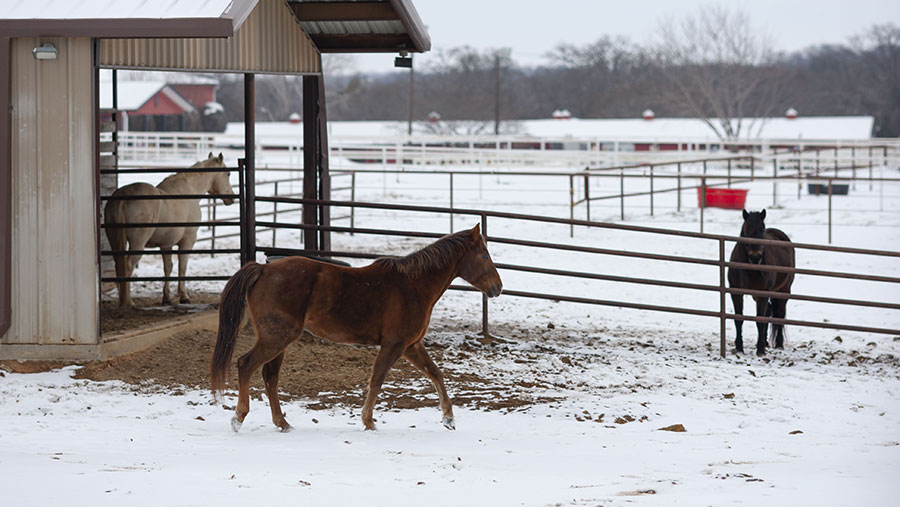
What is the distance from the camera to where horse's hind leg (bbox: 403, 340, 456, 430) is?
5.99 metres

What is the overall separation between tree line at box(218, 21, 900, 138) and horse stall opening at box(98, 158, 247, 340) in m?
38.6

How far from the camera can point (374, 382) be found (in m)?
5.93

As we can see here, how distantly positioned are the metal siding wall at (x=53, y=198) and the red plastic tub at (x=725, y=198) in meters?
14.0

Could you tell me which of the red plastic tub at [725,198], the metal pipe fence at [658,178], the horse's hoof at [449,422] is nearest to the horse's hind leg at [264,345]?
the horse's hoof at [449,422]

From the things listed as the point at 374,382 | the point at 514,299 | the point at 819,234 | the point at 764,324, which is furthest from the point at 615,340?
the point at 819,234

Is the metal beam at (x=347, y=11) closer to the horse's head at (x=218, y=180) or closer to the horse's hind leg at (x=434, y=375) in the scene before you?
the horse's head at (x=218, y=180)

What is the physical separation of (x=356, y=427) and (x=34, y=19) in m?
3.54

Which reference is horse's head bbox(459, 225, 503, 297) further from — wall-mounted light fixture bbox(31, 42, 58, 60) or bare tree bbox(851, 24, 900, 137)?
bare tree bbox(851, 24, 900, 137)

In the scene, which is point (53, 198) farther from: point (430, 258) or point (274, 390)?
point (430, 258)

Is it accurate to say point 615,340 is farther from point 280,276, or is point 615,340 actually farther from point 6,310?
point 6,310

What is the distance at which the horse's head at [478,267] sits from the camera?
625 centimetres

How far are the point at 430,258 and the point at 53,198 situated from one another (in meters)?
2.91

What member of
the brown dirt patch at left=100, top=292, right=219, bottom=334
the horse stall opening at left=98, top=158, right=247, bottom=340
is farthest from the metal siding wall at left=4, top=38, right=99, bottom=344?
the horse stall opening at left=98, top=158, right=247, bottom=340

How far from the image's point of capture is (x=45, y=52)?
6938 millimetres
